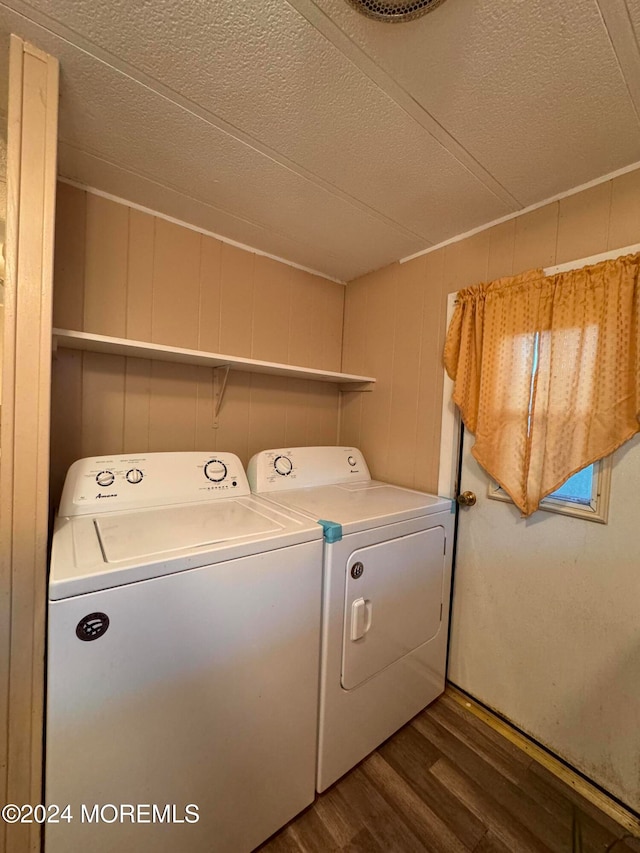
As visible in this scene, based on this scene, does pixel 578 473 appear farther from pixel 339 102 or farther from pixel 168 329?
pixel 168 329

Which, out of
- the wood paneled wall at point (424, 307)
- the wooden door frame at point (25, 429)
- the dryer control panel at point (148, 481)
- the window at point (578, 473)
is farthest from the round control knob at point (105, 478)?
the window at point (578, 473)

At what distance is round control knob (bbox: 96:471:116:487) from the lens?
1239 millimetres

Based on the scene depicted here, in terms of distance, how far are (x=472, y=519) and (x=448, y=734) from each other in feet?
2.99

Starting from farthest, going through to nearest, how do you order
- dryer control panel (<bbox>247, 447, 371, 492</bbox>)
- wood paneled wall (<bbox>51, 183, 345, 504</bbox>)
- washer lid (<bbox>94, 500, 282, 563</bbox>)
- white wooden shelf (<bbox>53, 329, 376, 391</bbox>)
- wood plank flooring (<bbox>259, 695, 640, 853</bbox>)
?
1. dryer control panel (<bbox>247, 447, 371, 492</bbox>)
2. wood paneled wall (<bbox>51, 183, 345, 504</bbox>)
3. white wooden shelf (<bbox>53, 329, 376, 391</bbox>)
4. wood plank flooring (<bbox>259, 695, 640, 853</bbox>)
5. washer lid (<bbox>94, 500, 282, 563</bbox>)

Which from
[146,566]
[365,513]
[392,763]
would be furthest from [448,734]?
[146,566]

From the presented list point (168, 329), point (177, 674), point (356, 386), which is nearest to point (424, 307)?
point (356, 386)

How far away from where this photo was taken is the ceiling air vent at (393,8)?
2.35 feet

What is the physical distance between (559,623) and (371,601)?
77 centimetres

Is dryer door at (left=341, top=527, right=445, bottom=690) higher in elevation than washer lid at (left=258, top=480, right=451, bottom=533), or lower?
lower

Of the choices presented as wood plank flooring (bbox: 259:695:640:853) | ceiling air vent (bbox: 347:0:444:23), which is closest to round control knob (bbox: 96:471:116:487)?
wood plank flooring (bbox: 259:695:640:853)

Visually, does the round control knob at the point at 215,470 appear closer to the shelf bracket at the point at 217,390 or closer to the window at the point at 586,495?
the shelf bracket at the point at 217,390

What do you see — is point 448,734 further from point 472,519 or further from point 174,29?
point 174,29

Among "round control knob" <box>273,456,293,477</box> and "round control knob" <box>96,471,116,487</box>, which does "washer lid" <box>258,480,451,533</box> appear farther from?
"round control knob" <box>96,471,116,487</box>

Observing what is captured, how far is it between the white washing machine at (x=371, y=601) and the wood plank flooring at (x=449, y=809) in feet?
0.26
